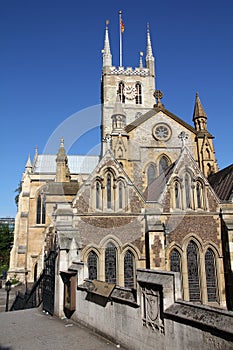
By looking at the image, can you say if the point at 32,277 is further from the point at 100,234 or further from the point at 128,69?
the point at 128,69

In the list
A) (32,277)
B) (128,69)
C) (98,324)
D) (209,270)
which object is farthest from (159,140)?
(128,69)

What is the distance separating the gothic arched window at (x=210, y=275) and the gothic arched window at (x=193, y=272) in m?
0.51

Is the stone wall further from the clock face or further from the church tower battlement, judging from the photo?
the church tower battlement

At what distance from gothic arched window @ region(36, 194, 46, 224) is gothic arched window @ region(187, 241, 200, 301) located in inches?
991

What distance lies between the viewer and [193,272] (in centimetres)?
1404

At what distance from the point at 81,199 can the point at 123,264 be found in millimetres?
3678

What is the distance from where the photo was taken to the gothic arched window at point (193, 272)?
13.8 metres

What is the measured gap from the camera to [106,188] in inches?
573

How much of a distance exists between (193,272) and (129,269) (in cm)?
315

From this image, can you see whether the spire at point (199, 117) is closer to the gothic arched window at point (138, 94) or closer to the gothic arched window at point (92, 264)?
the gothic arched window at point (92, 264)

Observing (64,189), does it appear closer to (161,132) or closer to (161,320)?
(161,320)

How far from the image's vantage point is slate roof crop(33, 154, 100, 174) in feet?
142

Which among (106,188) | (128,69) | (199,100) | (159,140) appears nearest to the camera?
(106,188)

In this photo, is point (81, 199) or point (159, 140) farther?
point (159, 140)
